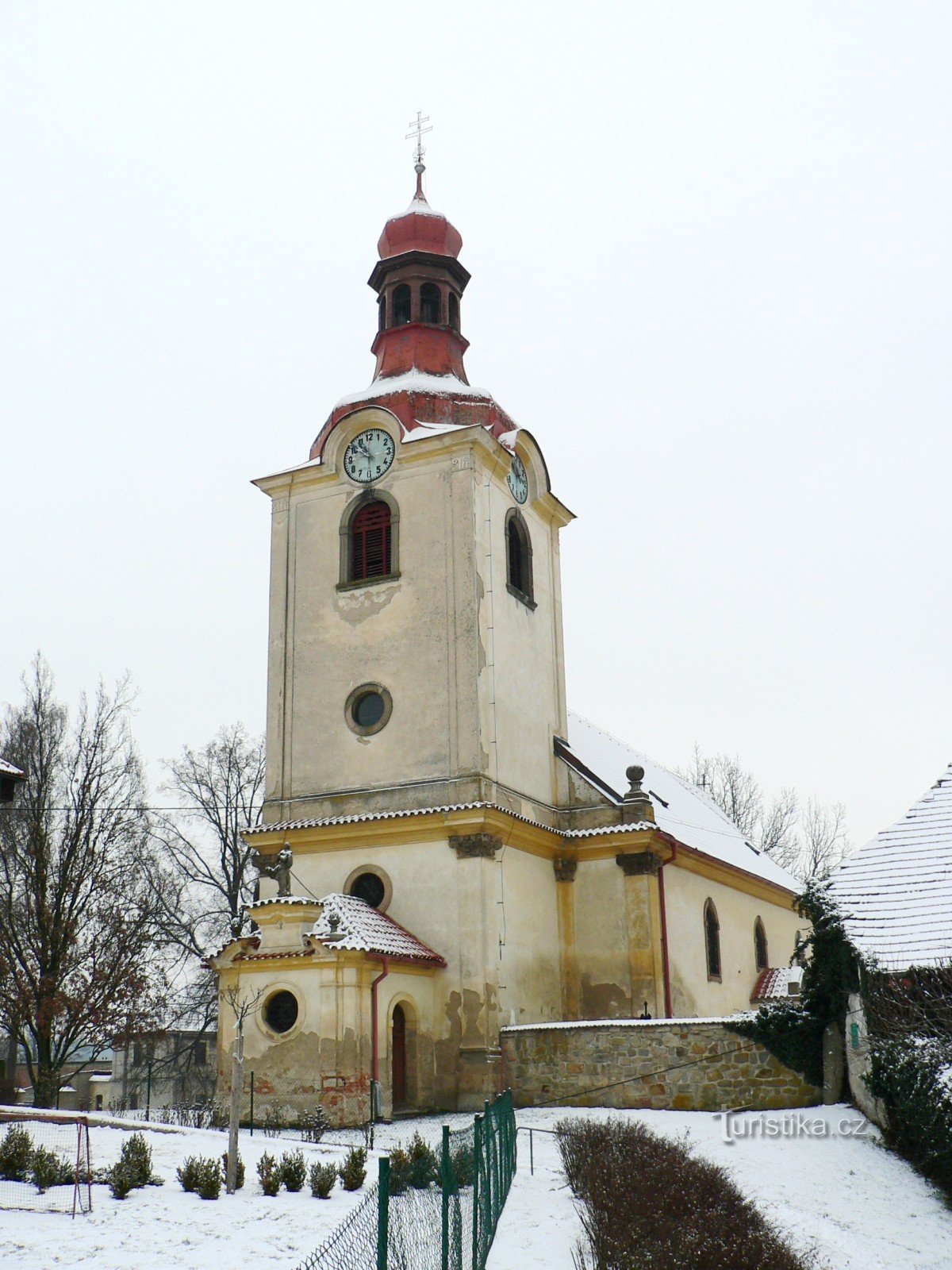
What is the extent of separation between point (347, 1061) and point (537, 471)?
574 inches

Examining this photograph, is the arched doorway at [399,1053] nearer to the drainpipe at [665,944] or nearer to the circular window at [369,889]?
the circular window at [369,889]

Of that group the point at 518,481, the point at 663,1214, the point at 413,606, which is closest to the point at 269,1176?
the point at 663,1214

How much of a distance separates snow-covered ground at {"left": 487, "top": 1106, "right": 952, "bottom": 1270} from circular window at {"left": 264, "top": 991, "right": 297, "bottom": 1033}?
506 cm

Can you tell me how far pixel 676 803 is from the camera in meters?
34.8

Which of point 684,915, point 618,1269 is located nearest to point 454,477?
point 684,915

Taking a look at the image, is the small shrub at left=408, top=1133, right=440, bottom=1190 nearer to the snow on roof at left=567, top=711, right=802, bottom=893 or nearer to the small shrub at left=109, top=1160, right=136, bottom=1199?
the small shrub at left=109, top=1160, right=136, bottom=1199

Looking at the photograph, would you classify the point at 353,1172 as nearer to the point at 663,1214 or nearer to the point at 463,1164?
the point at 463,1164

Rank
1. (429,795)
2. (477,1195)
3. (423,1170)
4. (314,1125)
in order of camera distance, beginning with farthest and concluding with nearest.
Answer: (429,795)
(314,1125)
(423,1170)
(477,1195)

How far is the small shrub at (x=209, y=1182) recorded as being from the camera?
511 inches

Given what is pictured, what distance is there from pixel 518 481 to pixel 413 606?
14.2 ft

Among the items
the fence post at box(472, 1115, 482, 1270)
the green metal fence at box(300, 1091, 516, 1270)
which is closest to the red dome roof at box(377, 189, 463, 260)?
the green metal fence at box(300, 1091, 516, 1270)

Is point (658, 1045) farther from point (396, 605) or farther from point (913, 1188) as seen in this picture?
point (396, 605)

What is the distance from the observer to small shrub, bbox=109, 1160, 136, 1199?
13023mm

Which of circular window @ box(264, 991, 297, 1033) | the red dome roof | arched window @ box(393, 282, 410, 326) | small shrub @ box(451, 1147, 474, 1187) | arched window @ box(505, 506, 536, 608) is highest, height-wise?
the red dome roof
